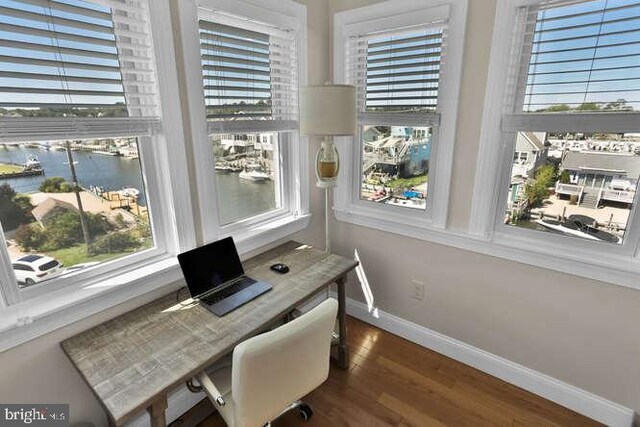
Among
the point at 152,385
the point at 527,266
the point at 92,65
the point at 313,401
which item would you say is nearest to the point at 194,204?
the point at 92,65

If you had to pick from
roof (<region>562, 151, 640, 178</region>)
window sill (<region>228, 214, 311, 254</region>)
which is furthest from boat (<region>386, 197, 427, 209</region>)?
roof (<region>562, 151, 640, 178</region>)

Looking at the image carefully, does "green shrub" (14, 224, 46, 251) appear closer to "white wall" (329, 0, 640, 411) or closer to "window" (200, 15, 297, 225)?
"window" (200, 15, 297, 225)

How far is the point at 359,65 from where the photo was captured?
6.83ft

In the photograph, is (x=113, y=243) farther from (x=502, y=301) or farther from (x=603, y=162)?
(x=603, y=162)

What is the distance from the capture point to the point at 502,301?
1.84 metres

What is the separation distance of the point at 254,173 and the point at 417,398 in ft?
5.46

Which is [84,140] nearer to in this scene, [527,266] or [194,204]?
[194,204]

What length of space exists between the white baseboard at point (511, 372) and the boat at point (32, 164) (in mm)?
2116

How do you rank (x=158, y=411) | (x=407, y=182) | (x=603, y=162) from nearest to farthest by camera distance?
(x=158, y=411), (x=603, y=162), (x=407, y=182)

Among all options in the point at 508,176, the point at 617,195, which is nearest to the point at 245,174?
the point at 508,176

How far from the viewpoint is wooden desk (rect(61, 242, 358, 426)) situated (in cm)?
101

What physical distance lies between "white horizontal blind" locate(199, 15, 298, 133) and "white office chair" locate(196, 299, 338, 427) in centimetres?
111

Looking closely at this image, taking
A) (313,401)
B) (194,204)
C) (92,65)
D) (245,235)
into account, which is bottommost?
(313,401)

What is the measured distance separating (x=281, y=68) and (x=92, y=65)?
1.03 m
